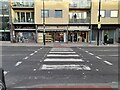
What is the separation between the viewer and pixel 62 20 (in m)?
40.3

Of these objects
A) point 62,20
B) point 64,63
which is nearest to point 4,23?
point 62,20

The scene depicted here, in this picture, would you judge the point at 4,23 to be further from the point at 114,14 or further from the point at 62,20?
the point at 114,14

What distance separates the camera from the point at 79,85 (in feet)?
25.5

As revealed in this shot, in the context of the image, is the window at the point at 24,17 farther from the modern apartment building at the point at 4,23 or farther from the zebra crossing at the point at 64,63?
the zebra crossing at the point at 64,63

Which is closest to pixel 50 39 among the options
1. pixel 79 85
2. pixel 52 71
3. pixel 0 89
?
pixel 52 71

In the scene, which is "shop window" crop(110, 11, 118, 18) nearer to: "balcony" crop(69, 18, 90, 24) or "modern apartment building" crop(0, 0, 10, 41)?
"balcony" crop(69, 18, 90, 24)

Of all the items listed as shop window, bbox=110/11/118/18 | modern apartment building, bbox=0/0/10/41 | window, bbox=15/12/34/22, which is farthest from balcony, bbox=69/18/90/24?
modern apartment building, bbox=0/0/10/41

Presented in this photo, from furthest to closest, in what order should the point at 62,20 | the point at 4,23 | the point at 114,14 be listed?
the point at 4,23 → the point at 114,14 → the point at 62,20

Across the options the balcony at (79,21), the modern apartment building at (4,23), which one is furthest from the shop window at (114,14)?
the modern apartment building at (4,23)

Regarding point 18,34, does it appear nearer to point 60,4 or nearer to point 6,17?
point 6,17

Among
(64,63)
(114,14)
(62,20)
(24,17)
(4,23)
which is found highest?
(114,14)

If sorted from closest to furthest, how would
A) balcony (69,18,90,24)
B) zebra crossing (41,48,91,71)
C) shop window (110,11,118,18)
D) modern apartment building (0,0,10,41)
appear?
zebra crossing (41,48,91,71), shop window (110,11,118,18), balcony (69,18,90,24), modern apartment building (0,0,10,41)

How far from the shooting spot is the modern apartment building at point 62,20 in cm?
4022

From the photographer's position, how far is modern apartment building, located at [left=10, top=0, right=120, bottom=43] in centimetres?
4022
